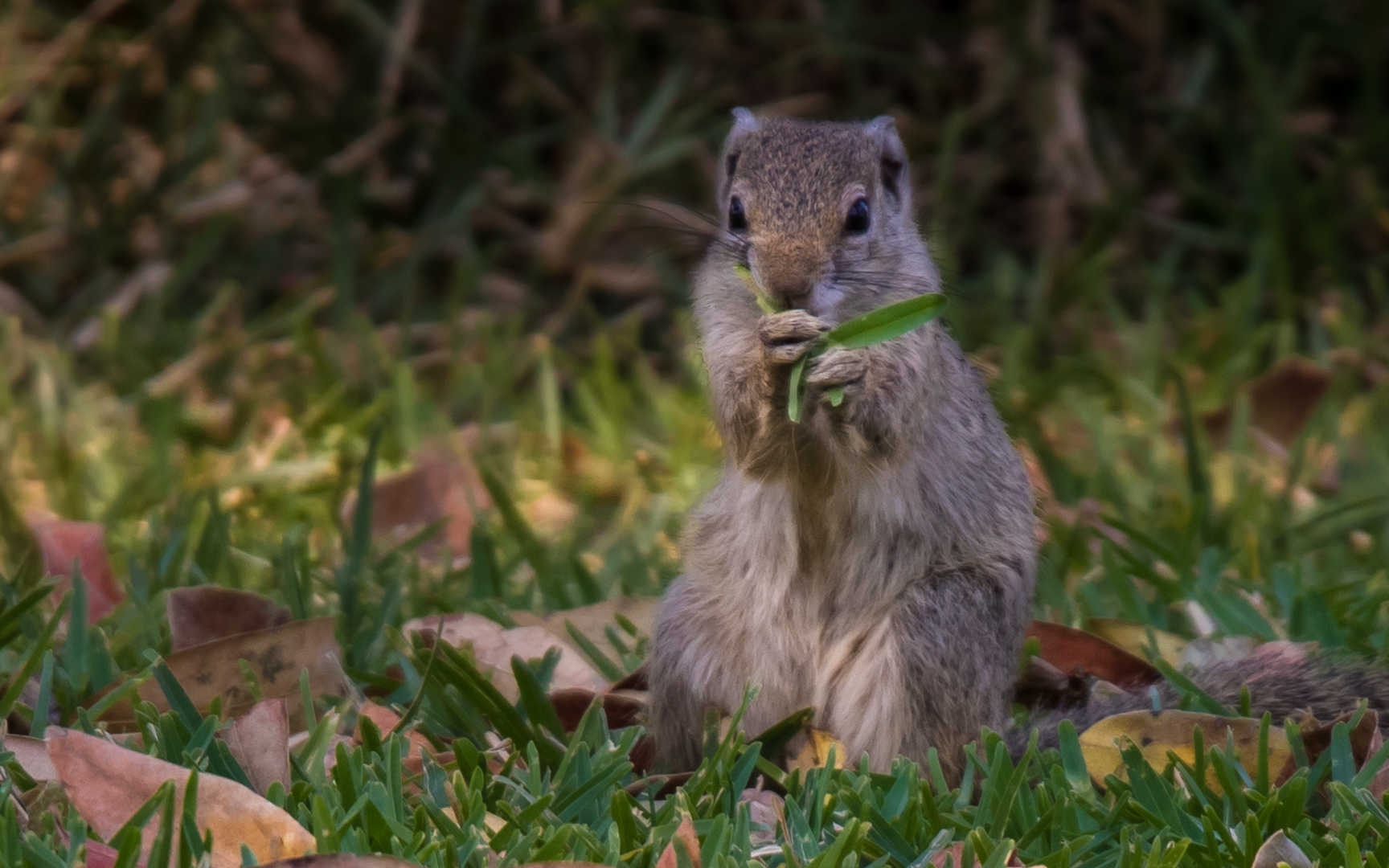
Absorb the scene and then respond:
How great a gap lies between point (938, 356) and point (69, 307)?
13.3ft

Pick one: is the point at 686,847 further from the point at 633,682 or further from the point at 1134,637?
the point at 1134,637

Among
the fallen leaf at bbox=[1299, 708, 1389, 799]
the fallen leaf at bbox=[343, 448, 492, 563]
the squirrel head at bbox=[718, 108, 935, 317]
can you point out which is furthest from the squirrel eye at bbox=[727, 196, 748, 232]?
the fallen leaf at bbox=[343, 448, 492, 563]

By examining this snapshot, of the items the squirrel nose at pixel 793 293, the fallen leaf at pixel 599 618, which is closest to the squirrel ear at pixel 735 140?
the squirrel nose at pixel 793 293

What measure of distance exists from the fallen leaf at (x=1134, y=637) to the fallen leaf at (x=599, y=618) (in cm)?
83

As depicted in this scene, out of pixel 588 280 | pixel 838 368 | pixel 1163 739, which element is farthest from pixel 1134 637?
pixel 588 280

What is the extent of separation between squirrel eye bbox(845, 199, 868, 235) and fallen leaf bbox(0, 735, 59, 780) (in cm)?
143

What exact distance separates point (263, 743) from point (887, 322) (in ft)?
3.59

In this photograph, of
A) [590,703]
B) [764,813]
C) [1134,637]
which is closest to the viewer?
[764,813]

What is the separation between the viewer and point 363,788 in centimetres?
222

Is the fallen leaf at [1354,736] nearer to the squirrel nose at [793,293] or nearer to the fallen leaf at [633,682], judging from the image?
the squirrel nose at [793,293]

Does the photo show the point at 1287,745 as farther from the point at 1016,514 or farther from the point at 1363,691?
the point at 1016,514

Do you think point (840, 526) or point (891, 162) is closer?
point (840, 526)

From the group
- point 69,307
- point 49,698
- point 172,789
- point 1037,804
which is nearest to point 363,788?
point 172,789

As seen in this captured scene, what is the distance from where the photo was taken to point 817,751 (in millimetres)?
2541
